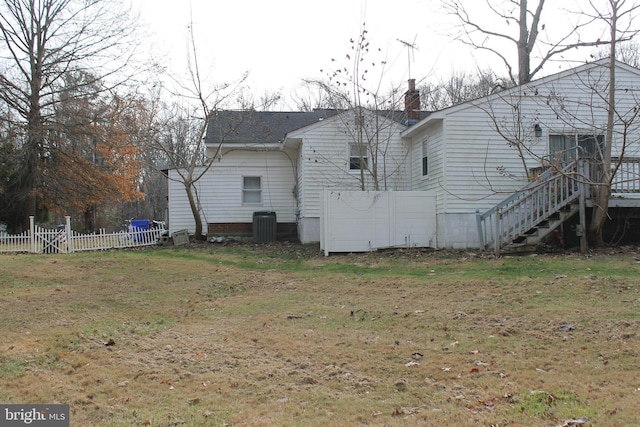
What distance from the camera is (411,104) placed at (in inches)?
742

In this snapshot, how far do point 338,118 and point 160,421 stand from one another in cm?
1513

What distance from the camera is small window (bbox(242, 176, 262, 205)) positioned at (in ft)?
68.9

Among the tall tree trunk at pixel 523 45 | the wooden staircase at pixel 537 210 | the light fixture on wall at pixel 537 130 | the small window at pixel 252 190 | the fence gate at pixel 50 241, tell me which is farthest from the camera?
the tall tree trunk at pixel 523 45

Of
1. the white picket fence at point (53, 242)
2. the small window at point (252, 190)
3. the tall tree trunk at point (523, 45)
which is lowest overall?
the white picket fence at point (53, 242)

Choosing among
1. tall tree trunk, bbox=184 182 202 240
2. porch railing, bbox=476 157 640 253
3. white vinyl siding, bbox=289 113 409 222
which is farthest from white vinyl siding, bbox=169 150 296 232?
porch railing, bbox=476 157 640 253

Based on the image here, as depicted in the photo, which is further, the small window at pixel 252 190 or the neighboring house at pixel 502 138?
the small window at pixel 252 190

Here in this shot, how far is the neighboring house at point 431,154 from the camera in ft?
48.2

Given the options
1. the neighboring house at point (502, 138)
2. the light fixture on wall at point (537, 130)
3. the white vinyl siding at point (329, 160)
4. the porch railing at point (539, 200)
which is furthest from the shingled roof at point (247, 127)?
the porch railing at point (539, 200)

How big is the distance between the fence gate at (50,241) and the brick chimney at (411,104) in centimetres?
1245

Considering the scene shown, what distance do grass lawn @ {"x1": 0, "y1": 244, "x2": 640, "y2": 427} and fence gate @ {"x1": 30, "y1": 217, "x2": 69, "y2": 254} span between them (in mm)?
6825

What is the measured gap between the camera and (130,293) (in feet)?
31.3

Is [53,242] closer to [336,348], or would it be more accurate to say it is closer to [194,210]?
[194,210]

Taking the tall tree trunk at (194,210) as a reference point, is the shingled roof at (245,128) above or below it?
above

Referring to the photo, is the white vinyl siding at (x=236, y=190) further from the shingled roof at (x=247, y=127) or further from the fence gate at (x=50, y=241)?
the fence gate at (x=50, y=241)
